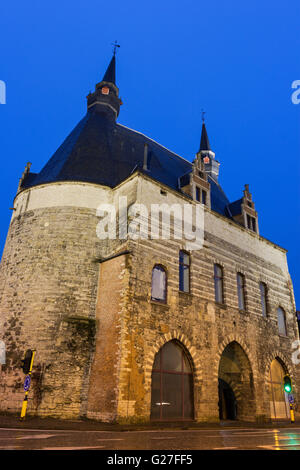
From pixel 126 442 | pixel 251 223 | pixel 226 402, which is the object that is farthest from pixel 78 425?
pixel 251 223

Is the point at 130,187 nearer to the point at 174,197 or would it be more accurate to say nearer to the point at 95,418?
the point at 174,197

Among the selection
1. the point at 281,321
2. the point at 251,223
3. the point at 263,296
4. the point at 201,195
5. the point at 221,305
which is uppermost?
the point at 251,223

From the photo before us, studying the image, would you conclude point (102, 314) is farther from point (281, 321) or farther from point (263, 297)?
point (281, 321)

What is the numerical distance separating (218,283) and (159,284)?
15.7 ft

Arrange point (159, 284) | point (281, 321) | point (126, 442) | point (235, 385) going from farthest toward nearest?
point (281, 321), point (235, 385), point (159, 284), point (126, 442)

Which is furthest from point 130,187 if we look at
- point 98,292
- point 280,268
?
point 280,268

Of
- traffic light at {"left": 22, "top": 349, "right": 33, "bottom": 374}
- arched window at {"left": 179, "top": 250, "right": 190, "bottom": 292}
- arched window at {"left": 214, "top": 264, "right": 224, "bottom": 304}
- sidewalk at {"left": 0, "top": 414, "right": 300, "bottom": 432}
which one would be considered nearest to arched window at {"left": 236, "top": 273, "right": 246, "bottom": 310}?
arched window at {"left": 214, "top": 264, "right": 224, "bottom": 304}

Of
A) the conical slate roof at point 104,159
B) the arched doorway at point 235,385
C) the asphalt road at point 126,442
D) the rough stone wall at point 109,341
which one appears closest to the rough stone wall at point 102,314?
the rough stone wall at point 109,341

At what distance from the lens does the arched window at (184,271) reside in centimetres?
1678

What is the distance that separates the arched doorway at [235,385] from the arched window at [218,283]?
2.38 m

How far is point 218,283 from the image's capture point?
18.9m

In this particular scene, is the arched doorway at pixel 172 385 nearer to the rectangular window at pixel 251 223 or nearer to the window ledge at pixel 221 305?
the window ledge at pixel 221 305

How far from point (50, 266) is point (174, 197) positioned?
694 centimetres

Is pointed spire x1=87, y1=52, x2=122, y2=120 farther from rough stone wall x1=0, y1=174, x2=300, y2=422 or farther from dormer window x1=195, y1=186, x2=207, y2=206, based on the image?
rough stone wall x1=0, y1=174, x2=300, y2=422
